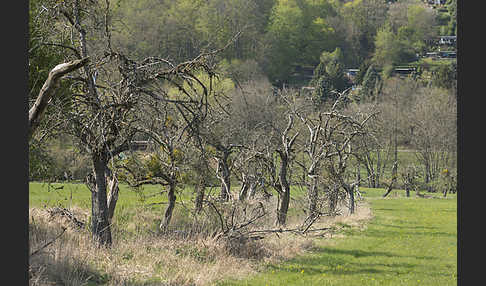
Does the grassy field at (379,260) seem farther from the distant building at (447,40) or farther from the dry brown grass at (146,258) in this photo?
the distant building at (447,40)

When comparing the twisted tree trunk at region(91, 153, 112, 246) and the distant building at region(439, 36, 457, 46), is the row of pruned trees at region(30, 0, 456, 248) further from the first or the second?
the distant building at region(439, 36, 457, 46)

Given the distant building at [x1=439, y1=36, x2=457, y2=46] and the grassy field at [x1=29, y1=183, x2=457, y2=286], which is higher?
the distant building at [x1=439, y1=36, x2=457, y2=46]

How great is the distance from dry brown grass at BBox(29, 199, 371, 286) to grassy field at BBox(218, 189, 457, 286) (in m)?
0.55

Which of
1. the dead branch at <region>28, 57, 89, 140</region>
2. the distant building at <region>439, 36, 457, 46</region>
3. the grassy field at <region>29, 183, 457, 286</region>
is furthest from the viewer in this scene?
the distant building at <region>439, 36, 457, 46</region>

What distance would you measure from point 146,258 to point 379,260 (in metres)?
6.55

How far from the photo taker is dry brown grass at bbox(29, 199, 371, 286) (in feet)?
27.0

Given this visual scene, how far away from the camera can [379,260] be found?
1347 cm

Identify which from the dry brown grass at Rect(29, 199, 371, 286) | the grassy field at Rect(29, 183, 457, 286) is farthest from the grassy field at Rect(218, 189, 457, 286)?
the dry brown grass at Rect(29, 199, 371, 286)

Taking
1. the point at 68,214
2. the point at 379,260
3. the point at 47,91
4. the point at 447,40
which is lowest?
the point at 379,260

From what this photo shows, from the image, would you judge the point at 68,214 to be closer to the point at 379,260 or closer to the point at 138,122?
the point at 138,122

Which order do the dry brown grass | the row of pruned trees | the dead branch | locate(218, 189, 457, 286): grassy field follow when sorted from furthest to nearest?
locate(218, 189, 457, 286): grassy field, the row of pruned trees, the dry brown grass, the dead branch

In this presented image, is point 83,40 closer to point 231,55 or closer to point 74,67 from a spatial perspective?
point 74,67

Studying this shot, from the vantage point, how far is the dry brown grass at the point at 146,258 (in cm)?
824

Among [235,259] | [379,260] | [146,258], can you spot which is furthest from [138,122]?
[379,260]
